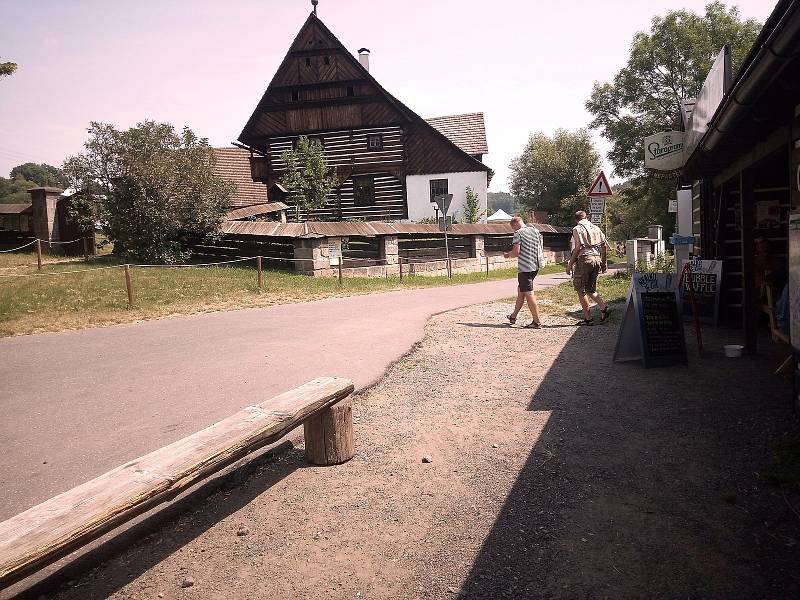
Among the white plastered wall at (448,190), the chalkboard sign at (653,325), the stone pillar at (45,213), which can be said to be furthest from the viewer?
the white plastered wall at (448,190)

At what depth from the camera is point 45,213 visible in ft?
86.9

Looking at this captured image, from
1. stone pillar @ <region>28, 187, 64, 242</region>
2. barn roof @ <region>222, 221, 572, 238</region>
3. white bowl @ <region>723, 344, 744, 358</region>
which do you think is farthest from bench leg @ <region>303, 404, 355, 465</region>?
stone pillar @ <region>28, 187, 64, 242</region>

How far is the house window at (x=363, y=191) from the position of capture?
1268 inches

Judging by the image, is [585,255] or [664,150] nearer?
[585,255]

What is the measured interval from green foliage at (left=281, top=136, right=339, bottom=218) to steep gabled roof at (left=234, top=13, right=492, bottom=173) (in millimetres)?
4896

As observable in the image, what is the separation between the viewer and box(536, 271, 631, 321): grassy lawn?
11008 millimetres

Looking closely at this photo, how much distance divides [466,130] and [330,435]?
33997mm

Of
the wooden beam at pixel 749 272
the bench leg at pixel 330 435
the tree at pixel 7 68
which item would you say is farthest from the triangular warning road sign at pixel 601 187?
the tree at pixel 7 68

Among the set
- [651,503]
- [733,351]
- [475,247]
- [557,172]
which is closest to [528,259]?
[733,351]

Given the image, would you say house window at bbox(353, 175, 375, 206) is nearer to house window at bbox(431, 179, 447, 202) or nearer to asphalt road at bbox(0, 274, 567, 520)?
house window at bbox(431, 179, 447, 202)

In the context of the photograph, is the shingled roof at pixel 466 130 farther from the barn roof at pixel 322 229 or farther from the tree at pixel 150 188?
the tree at pixel 150 188

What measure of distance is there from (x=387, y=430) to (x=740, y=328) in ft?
20.9

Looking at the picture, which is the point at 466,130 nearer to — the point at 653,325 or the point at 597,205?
the point at 597,205

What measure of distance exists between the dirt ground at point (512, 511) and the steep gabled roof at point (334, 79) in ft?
90.7
